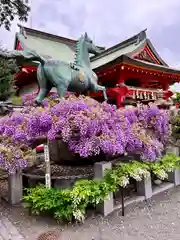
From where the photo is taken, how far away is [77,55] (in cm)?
504

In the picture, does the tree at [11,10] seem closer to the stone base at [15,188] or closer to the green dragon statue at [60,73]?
the green dragon statue at [60,73]

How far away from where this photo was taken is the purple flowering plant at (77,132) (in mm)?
2857

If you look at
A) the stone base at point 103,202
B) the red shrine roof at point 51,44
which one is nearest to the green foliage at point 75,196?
the stone base at point 103,202

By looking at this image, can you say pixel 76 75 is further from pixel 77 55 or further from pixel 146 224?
pixel 146 224

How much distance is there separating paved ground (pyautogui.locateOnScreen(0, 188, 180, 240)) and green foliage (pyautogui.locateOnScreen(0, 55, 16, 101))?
4018 millimetres

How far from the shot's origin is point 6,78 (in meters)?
6.39

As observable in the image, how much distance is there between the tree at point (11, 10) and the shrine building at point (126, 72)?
1.94 metres

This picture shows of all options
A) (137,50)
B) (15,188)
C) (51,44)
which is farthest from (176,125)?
(51,44)

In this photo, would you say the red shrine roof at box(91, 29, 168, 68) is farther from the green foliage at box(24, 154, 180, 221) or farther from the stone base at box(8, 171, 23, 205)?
the green foliage at box(24, 154, 180, 221)

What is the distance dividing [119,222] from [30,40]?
1308cm

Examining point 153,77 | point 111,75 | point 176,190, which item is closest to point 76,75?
point 176,190

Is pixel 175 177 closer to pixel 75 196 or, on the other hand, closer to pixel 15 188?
pixel 75 196

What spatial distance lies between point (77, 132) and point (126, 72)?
21.9 ft

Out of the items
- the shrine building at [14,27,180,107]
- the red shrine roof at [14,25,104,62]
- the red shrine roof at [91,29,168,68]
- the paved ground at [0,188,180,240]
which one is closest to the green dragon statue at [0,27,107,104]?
the paved ground at [0,188,180,240]
